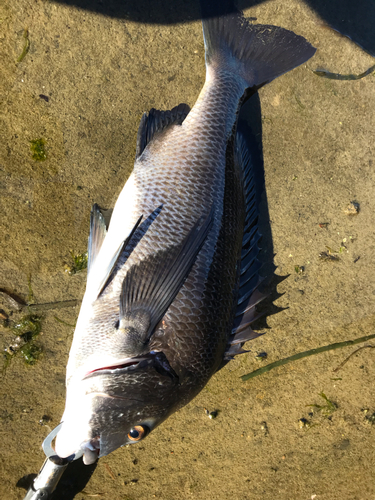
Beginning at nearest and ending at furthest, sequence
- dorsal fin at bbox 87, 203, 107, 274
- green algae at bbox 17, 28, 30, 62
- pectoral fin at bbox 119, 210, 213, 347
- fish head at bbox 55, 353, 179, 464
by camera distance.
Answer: fish head at bbox 55, 353, 179, 464 < pectoral fin at bbox 119, 210, 213, 347 < dorsal fin at bbox 87, 203, 107, 274 < green algae at bbox 17, 28, 30, 62

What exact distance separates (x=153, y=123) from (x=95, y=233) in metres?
0.95

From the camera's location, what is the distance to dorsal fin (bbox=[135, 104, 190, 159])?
2.35 meters

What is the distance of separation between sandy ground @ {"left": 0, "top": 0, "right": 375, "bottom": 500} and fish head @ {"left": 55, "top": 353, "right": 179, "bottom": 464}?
906 mm

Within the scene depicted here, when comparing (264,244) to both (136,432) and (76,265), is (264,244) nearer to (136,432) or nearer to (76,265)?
(76,265)

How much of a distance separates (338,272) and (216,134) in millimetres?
1639

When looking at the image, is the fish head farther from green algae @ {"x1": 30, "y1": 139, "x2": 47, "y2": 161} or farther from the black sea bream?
green algae @ {"x1": 30, "y1": 139, "x2": 47, "y2": 161}

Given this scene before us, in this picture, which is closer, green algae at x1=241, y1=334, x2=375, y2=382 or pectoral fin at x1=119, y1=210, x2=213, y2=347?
pectoral fin at x1=119, y1=210, x2=213, y2=347

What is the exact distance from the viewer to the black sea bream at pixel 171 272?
1.77 metres

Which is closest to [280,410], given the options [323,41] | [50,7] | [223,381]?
[223,381]

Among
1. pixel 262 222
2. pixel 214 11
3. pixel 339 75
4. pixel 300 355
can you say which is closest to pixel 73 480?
pixel 300 355

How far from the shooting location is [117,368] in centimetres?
177

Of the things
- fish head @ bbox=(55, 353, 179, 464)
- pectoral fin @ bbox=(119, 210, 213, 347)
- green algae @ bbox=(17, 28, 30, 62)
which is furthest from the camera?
green algae @ bbox=(17, 28, 30, 62)

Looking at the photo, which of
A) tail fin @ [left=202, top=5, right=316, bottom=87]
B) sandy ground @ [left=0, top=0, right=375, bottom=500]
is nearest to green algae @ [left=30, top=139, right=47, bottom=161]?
sandy ground @ [left=0, top=0, right=375, bottom=500]

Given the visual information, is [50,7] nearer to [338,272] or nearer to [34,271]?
[34,271]
